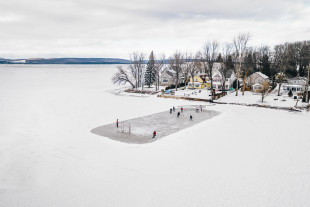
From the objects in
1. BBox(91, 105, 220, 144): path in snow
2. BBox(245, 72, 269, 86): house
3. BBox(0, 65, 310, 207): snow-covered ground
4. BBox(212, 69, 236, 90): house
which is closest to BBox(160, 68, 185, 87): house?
BBox(212, 69, 236, 90): house

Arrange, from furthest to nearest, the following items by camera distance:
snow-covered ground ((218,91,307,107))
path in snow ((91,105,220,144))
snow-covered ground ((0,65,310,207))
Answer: snow-covered ground ((218,91,307,107)) → path in snow ((91,105,220,144)) → snow-covered ground ((0,65,310,207))

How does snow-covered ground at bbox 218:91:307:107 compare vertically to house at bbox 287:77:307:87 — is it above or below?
below

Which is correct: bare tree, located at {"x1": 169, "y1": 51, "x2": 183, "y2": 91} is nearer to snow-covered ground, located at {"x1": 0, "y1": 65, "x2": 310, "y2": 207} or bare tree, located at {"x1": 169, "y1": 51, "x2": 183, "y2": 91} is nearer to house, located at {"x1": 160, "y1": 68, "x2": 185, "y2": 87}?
house, located at {"x1": 160, "y1": 68, "x2": 185, "y2": 87}

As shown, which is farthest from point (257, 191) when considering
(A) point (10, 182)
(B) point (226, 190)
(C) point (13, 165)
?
(C) point (13, 165)

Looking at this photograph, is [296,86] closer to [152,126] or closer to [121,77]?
[152,126]

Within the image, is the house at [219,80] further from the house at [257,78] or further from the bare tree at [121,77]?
the bare tree at [121,77]

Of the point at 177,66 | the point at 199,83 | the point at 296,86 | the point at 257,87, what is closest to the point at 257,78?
the point at 257,87

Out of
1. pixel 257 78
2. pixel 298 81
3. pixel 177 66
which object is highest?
pixel 177 66
